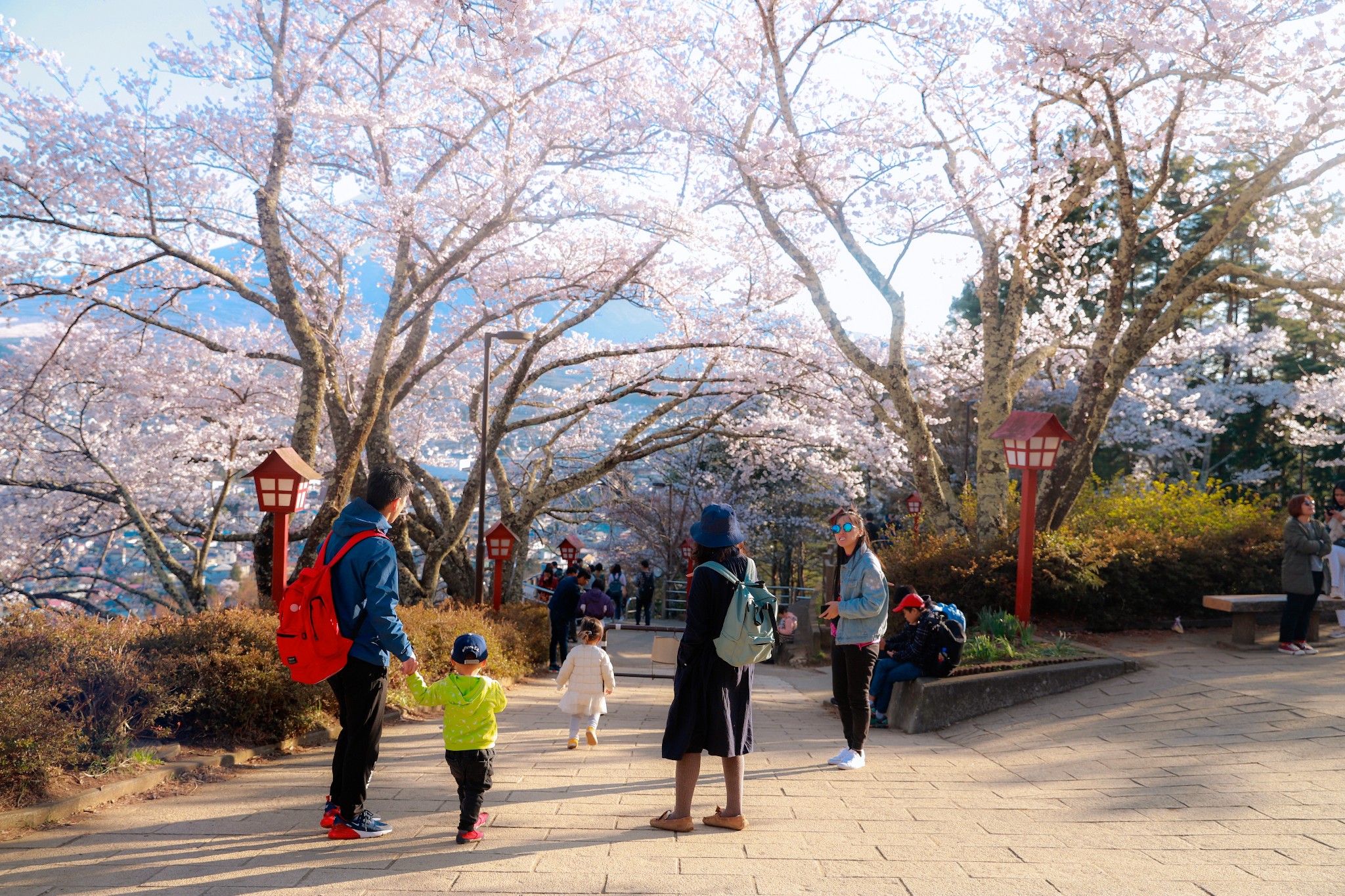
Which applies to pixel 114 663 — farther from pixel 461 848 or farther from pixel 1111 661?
pixel 1111 661

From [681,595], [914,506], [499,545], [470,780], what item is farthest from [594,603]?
[681,595]

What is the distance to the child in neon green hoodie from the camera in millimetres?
3934

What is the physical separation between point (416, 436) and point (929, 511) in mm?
13347

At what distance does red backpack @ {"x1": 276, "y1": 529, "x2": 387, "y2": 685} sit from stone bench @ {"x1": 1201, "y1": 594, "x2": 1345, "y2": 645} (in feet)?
29.4

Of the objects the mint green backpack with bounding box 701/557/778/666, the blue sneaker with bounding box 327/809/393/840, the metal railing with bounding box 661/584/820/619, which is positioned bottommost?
the metal railing with bounding box 661/584/820/619

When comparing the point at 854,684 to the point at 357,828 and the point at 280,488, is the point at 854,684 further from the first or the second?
the point at 280,488

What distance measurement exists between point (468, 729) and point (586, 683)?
263 cm

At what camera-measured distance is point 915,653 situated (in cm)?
755

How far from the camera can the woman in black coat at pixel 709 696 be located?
13.4ft

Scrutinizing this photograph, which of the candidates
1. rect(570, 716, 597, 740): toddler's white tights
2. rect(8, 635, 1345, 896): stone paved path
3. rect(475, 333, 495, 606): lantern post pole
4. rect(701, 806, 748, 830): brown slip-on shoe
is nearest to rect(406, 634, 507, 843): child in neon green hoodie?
rect(8, 635, 1345, 896): stone paved path

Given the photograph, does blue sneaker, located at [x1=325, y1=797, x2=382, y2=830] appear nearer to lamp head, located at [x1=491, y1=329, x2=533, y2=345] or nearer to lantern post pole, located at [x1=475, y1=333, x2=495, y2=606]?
lantern post pole, located at [x1=475, y1=333, x2=495, y2=606]

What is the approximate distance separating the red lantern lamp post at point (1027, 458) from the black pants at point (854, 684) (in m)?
4.63

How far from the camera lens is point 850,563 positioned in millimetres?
5605

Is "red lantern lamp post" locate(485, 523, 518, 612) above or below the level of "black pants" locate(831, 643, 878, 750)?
above
